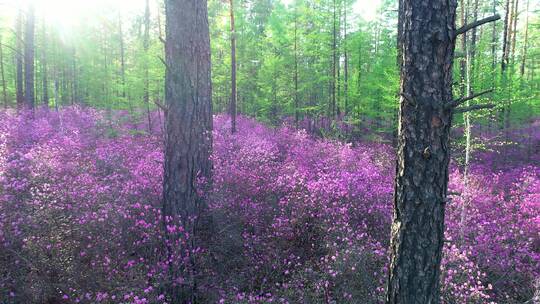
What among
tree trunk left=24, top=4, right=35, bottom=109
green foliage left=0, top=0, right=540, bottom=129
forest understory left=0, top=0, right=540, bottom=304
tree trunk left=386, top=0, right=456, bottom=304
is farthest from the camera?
green foliage left=0, top=0, right=540, bottom=129

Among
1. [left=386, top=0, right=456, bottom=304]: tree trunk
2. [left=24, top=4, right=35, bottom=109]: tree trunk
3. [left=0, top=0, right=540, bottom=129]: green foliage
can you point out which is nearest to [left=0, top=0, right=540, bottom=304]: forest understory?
[left=386, top=0, right=456, bottom=304]: tree trunk

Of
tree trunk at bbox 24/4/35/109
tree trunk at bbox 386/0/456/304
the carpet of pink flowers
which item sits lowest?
the carpet of pink flowers

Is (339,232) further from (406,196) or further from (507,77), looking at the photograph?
(507,77)

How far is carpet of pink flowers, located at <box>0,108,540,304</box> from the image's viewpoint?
4.09m

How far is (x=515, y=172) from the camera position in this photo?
1171 cm

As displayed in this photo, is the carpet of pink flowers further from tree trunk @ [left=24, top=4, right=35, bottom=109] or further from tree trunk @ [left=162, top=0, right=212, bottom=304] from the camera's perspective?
tree trunk @ [left=24, top=4, right=35, bottom=109]

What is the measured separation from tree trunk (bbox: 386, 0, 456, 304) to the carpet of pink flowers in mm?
445

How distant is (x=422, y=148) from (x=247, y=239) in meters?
3.51

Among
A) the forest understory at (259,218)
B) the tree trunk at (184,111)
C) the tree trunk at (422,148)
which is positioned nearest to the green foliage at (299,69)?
the forest understory at (259,218)

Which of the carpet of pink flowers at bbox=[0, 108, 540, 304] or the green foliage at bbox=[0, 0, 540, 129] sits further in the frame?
the green foliage at bbox=[0, 0, 540, 129]

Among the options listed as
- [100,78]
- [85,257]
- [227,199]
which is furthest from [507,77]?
[100,78]

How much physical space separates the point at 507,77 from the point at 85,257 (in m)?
18.0

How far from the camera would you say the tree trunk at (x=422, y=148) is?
8.47ft

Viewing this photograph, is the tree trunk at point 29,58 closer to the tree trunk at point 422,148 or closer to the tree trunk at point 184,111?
the tree trunk at point 184,111
